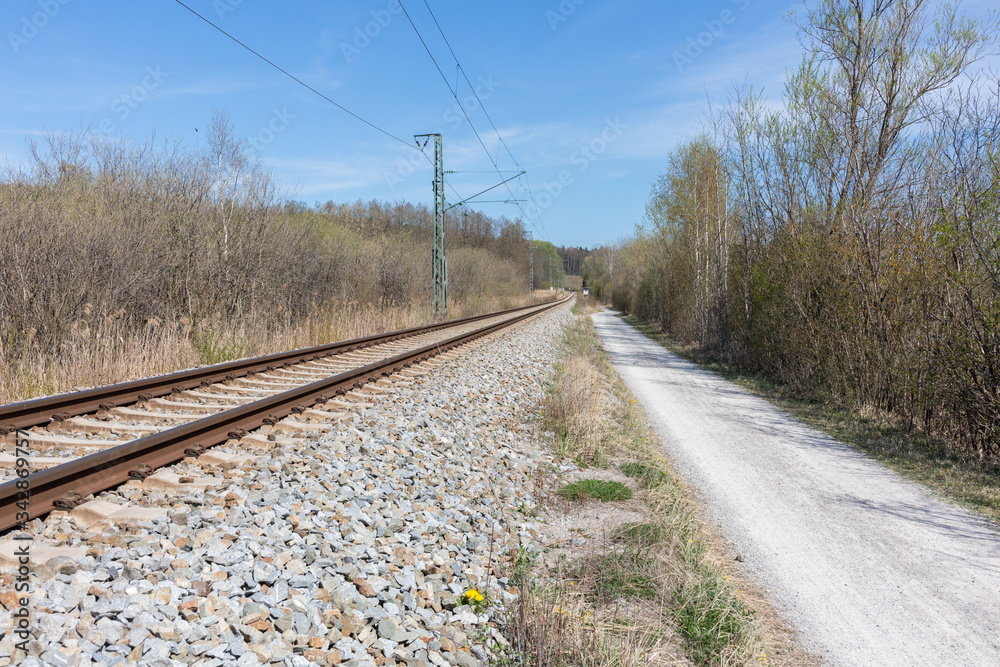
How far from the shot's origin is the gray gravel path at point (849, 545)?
11.7ft

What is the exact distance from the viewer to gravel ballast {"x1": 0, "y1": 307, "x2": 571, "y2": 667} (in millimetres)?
2512

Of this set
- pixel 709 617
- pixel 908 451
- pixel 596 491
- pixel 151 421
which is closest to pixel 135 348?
pixel 151 421

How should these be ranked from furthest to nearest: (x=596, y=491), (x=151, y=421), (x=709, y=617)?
(x=151, y=421)
(x=596, y=491)
(x=709, y=617)

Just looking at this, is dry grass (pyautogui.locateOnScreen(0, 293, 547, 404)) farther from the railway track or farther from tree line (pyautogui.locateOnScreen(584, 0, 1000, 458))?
tree line (pyautogui.locateOnScreen(584, 0, 1000, 458))

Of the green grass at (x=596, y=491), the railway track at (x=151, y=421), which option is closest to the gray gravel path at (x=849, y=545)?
the green grass at (x=596, y=491)

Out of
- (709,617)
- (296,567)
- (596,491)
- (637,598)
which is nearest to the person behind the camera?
(296,567)

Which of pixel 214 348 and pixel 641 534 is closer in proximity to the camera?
pixel 641 534

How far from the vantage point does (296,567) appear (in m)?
3.25

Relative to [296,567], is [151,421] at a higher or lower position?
higher

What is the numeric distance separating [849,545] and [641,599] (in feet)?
7.56

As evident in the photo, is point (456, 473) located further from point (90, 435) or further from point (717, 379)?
point (717, 379)

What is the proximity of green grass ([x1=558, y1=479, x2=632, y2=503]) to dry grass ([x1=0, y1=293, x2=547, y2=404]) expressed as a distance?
6.76 metres

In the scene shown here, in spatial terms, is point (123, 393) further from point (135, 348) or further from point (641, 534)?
point (641, 534)

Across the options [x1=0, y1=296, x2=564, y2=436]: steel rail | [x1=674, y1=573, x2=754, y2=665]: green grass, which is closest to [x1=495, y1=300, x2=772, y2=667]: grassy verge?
[x1=674, y1=573, x2=754, y2=665]: green grass
